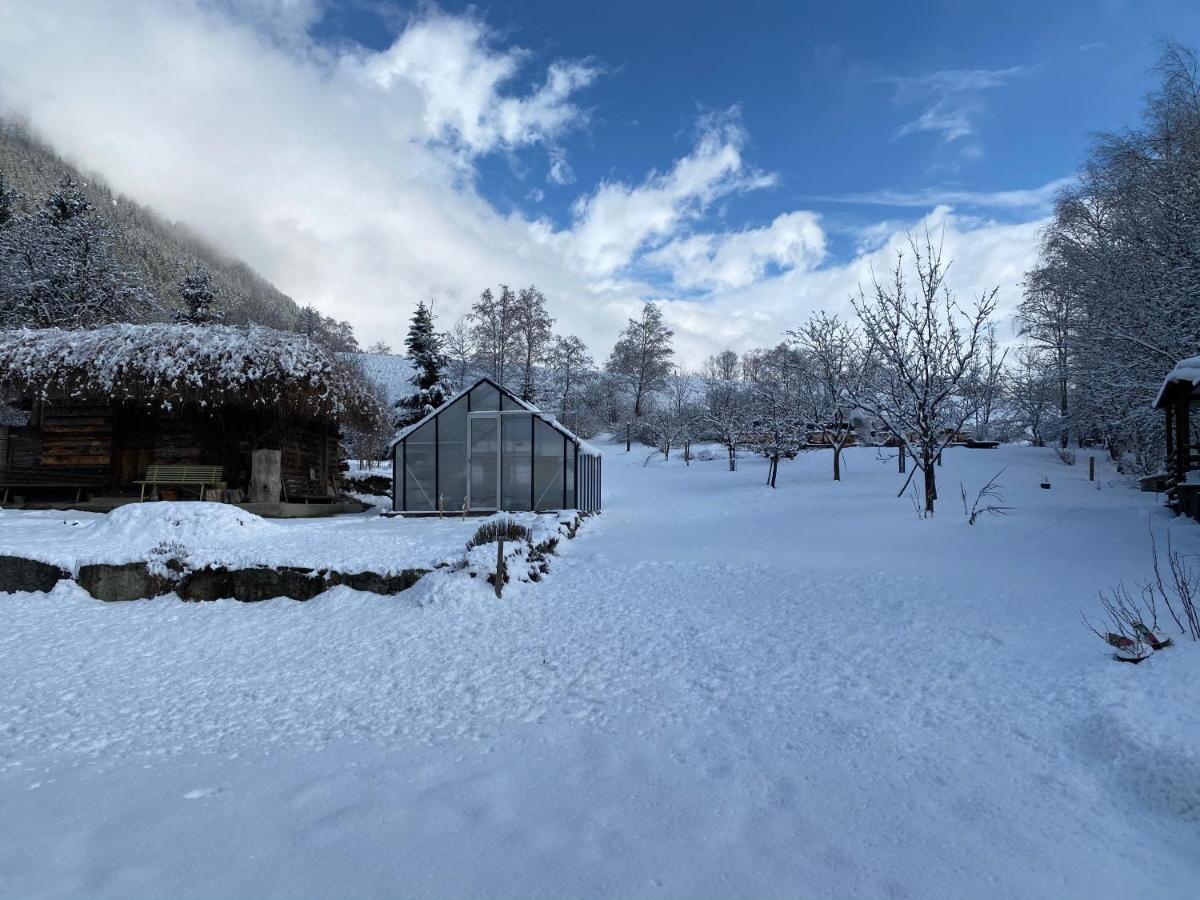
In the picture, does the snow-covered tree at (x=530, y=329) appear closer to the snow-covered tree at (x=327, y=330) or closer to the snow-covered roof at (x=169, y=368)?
the snow-covered tree at (x=327, y=330)

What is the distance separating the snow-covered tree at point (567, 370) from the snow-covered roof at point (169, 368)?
22.8 meters

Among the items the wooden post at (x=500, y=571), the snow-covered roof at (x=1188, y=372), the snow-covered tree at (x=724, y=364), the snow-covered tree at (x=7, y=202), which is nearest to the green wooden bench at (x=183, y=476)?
the wooden post at (x=500, y=571)

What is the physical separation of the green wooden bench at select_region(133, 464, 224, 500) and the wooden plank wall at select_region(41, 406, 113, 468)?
1.41 meters

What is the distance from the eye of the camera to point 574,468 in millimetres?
15117

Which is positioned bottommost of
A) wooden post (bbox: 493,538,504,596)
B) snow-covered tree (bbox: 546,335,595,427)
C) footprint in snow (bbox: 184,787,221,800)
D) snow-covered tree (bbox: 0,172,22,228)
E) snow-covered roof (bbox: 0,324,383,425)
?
footprint in snow (bbox: 184,787,221,800)

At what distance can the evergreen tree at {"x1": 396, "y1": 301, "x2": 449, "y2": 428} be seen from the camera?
25000 millimetres

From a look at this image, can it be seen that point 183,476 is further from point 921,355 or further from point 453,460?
point 921,355

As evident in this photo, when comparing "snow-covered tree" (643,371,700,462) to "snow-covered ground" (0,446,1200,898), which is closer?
"snow-covered ground" (0,446,1200,898)

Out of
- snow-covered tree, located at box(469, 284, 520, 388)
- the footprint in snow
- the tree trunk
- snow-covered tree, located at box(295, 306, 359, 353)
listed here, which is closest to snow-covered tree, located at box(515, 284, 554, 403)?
snow-covered tree, located at box(469, 284, 520, 388)

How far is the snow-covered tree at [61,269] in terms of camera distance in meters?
23.3

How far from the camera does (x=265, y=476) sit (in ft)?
48.5

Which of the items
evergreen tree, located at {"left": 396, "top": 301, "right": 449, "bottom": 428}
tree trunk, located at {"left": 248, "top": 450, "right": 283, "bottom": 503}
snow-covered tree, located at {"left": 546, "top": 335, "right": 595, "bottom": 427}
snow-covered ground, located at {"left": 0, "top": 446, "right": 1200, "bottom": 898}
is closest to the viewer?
snow-covered ground, located at {"left": 0, "top": 446, "right": 1200, "bottom": 898}

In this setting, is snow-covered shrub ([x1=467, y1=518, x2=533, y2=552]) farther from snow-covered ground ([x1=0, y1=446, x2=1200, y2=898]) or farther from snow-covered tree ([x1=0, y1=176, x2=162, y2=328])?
snow-covered tree ([x1=0, y1=176, x2=162, y2=328])

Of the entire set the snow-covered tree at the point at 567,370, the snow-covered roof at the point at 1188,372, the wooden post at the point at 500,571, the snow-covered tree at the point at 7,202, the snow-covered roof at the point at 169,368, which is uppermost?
the snow-covered tree at the point at 7,202
